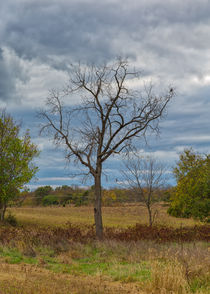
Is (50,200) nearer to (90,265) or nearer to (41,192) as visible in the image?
(41,192)

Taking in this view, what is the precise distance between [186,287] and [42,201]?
75.7m

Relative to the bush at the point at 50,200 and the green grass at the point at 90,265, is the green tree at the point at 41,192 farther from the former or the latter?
the green grass at the point at 90,265

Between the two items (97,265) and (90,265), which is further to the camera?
(90,265)

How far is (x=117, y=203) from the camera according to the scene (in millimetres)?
71812

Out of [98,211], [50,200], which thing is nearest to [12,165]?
[98,211]

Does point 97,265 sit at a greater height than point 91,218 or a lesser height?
greater

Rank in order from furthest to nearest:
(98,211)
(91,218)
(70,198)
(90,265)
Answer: (70,198), (91,218), (98,211), (90,265)

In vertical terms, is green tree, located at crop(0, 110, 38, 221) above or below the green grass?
above

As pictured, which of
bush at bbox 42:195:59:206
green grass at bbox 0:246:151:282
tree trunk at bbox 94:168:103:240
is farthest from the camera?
bush at bbox 42:195:59:206

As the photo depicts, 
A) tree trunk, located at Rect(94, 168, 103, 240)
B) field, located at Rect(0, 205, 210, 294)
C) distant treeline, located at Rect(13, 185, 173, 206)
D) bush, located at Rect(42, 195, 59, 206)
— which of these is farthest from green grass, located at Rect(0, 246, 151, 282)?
bush, located at Rect(42, 195, 59, 206)

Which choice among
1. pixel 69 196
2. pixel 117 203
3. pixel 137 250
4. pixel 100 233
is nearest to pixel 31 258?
pixel 137 250

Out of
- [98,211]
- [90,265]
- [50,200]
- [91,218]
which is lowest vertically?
[91,218]

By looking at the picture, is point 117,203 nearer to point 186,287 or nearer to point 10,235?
point 10,235

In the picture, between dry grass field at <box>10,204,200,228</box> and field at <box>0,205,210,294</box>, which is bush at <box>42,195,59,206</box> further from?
field at <box>0,205,210,294</box>
